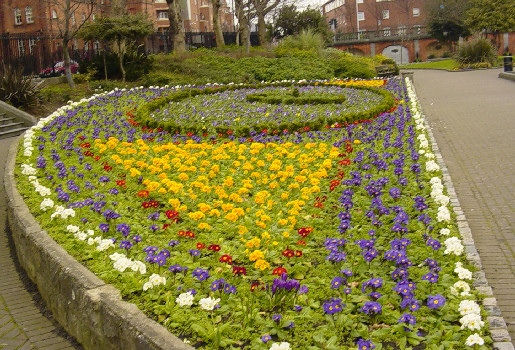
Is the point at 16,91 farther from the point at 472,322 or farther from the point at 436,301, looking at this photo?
the point at 472,322

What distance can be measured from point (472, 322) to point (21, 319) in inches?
150

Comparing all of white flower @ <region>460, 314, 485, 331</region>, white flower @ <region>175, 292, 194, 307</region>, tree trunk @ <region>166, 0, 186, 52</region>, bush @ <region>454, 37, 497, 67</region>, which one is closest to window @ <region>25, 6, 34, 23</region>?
tree trunk @ <region>166, 0, 186, 52</region>

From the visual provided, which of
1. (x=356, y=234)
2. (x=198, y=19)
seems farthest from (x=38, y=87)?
(x=198, y=19)

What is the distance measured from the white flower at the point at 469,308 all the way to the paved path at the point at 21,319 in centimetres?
294

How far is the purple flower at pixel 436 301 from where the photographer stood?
3.71m

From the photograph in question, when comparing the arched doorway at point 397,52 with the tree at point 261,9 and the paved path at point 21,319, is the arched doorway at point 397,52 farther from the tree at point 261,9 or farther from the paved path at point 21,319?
the paved path at point 21,319

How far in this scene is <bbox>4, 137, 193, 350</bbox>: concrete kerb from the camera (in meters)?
3.63

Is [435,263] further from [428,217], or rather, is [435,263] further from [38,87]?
[38,87]

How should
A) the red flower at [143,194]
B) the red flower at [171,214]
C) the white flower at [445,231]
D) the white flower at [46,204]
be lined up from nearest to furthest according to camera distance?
the white flower at [445,231]
the red flower at [171,214]
the white flower at [46,204]
the red flower at [143,194]

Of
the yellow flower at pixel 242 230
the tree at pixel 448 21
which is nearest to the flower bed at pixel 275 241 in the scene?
the yellow flower at pixel 242 230

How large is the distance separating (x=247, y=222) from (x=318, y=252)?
927mm

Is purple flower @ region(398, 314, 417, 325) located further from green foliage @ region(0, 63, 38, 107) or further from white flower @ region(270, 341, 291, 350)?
green foliage @ region(0, 63, 38, 107)

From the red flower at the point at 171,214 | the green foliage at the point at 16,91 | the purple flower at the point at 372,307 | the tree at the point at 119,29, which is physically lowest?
the purple flower at the point at 372,307

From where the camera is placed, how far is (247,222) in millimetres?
5594
